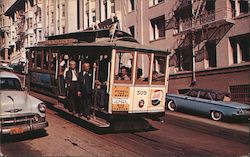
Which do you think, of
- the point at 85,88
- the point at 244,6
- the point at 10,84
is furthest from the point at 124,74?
the point at 244,6

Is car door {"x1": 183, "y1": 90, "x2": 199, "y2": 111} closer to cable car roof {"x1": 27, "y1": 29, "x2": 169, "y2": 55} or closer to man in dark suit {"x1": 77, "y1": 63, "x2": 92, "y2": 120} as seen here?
cable car roof {"x1": 27, "y1": 29, "x2": 169, "y2": 55}

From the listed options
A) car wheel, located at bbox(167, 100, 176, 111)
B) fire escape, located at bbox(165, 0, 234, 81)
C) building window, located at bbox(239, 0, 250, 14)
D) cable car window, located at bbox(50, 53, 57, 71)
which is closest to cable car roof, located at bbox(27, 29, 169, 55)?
cable car window, located at bbox(50, 53, 57, 71)

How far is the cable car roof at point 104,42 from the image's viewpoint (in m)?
11.3

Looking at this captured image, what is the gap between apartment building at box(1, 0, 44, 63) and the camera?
904 inches

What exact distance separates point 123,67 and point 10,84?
362 centimetres

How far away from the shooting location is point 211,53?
23141 mm

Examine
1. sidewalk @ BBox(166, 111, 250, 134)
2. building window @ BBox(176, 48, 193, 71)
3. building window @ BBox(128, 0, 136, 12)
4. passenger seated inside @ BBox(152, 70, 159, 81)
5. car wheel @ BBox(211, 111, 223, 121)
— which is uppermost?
building window @ BBox(128, 0, 136, 12)

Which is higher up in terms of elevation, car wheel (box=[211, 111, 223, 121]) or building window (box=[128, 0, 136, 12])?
building window (box=[128, 0, 136, 12])

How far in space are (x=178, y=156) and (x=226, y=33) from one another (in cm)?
1475

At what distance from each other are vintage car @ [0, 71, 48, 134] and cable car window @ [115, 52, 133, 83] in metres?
2.73

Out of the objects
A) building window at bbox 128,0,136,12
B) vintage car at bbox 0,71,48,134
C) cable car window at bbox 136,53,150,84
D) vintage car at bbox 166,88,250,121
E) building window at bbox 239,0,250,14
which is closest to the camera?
vintage car at bbox 0,71,48,134

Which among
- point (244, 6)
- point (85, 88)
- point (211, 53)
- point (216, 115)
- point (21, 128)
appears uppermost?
point (244, 6)

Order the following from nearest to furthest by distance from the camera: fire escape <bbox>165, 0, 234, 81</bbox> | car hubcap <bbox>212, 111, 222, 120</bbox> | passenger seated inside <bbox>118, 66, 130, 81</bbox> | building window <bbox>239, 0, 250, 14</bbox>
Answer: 1. passenger seated inside <bbox>118, 66, 130, 81</bbox>
2. car hubcap <bbox>212, 111, 222, 120</bbox>
3. building window <bbox>239, 0, 250, 14</bbox>
4. fire escape <bbox>165, 0, 234, 81</bbox>

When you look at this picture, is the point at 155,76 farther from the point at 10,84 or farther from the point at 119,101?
the point at 10,84
